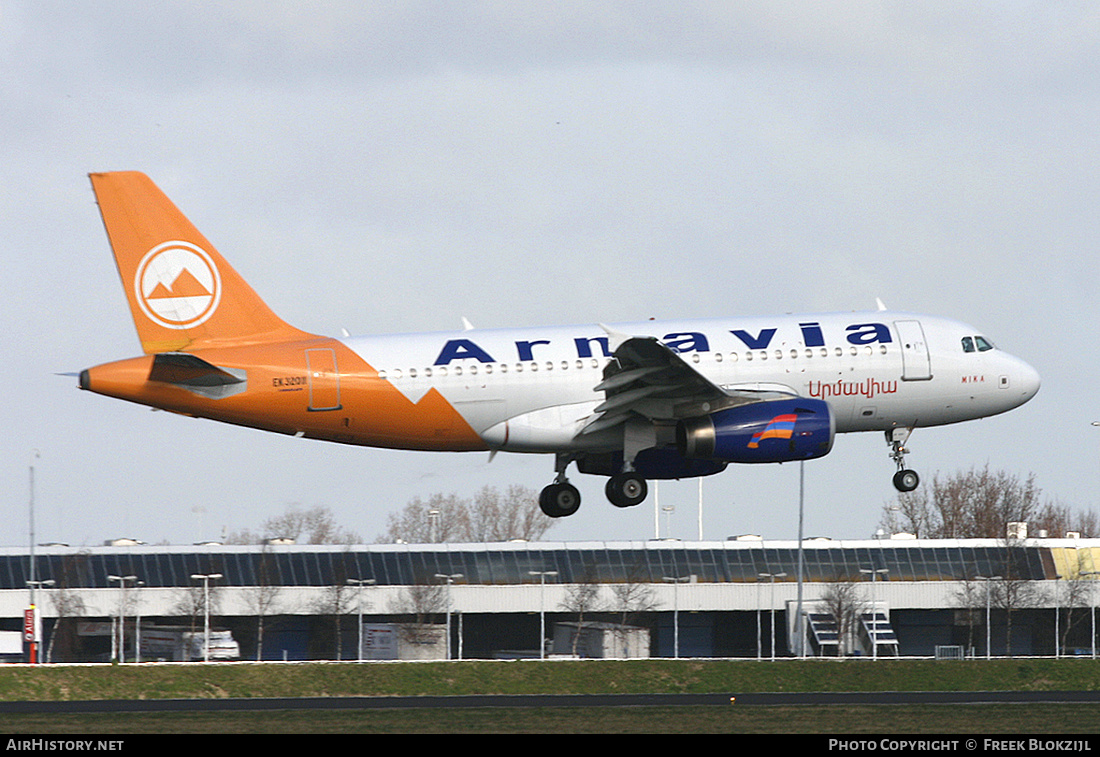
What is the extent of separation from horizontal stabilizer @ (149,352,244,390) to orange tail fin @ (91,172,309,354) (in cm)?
193

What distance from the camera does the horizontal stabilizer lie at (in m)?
46.4

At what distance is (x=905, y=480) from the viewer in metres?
52.8

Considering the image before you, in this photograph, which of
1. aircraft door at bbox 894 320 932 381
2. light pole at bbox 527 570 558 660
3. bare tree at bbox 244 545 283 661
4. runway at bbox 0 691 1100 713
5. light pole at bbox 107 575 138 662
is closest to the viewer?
aircraft door at bbox 894 320 932 381

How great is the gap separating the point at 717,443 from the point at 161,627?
6675 centimetres

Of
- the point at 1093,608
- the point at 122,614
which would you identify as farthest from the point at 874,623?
the point at 122,614

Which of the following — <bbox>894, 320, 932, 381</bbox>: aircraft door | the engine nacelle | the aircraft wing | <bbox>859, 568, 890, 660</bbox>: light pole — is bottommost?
<bbox>859, 568, 890, 660</bbox>: light pole

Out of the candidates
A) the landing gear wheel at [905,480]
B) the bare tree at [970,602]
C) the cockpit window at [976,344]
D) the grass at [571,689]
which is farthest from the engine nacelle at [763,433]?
the bare tree at [970,602]

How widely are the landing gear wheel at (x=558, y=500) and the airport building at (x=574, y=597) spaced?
4905cm

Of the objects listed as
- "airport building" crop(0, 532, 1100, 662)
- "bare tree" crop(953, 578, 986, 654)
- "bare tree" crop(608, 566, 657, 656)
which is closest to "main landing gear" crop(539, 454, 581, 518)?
"airport building" crop(0, 532, 1100, 662)

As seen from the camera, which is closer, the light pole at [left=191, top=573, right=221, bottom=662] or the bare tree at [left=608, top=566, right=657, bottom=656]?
the light pole at [left=191, top=573, right=221, bottom=662]

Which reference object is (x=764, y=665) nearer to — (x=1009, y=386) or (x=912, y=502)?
(x=1009, y=386)

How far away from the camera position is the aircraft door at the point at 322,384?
4806 cm

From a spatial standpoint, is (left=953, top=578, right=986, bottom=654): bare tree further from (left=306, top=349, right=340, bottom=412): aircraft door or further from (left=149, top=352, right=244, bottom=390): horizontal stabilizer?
(left=149, top=352, right=244, bottom=390): horizontal stabilizer

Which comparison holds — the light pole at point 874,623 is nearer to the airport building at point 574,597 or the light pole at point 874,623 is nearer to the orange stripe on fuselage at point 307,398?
the airport building at point 574,597
